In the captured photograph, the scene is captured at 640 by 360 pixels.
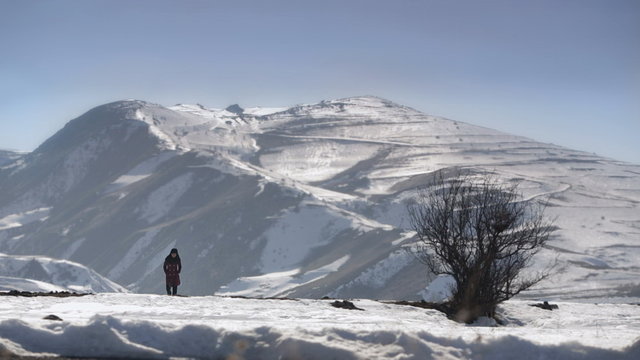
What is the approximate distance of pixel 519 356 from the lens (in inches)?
491

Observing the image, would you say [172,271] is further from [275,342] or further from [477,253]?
[275,342]

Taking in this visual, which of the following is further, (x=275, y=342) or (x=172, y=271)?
(x=172, y=271)

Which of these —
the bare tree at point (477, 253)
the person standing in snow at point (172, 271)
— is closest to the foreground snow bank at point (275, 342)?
the bare tree at point (477, 253)

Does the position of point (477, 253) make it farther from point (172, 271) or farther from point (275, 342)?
point (275, 342)

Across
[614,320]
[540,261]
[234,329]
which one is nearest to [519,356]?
[234,329]

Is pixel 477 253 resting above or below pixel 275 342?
below

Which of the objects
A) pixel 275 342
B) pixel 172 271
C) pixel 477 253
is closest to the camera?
pixel 275 342

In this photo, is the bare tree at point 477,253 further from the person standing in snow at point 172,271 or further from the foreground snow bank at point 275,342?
the foreground snow bank at point 275,342

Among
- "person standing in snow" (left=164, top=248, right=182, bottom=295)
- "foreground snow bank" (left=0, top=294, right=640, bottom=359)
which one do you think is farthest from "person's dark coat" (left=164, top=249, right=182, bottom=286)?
"foreground snow bank" (left=0, top=294, right=640, bottom=359)

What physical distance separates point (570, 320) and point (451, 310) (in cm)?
366

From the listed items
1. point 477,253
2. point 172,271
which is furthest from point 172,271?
Result: point 477,253

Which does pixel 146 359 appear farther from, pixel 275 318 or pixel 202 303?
pixel 202 303

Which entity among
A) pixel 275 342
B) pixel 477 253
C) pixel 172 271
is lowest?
pixel 172 271

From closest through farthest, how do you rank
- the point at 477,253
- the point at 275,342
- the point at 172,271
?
the point at 275,342
the point at 477,253
the point at 172,271
